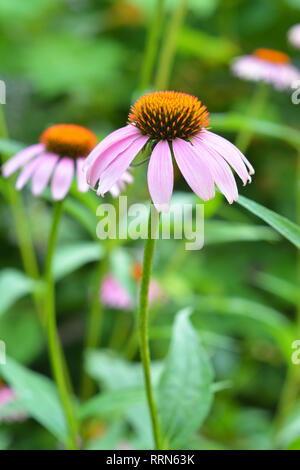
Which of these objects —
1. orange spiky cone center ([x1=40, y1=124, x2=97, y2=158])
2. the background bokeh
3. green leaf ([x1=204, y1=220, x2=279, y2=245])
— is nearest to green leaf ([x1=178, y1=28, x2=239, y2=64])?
the background bokeh

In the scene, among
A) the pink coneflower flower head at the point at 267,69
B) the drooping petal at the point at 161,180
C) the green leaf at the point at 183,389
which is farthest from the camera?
the pink coneflower flower head at the point at 267,69

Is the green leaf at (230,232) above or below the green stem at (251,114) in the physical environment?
below

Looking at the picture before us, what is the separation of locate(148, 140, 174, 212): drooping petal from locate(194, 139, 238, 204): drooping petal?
25 millimetres

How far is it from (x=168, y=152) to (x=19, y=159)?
0.80 ft

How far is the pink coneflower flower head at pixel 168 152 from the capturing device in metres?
0.31

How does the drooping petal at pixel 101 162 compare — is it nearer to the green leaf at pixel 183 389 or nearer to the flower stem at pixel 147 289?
the flower stem at pixel 147 289

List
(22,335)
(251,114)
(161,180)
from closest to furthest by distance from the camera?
1. (161,180)
2. (251,114)
3. (22,335)

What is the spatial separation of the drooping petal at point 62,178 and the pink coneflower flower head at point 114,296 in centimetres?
44

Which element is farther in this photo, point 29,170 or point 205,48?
point 205,48

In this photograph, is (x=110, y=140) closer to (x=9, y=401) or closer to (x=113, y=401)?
(x=113, y=401)

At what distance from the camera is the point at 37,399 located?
55 cm

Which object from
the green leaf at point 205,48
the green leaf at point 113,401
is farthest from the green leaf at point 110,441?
the green leaf at point 205,48

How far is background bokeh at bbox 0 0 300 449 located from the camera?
3.32 ft

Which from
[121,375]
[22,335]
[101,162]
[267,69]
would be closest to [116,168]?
[101,162]
